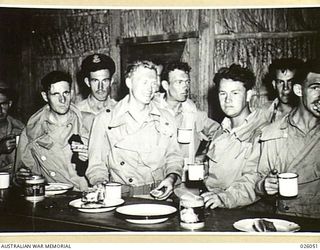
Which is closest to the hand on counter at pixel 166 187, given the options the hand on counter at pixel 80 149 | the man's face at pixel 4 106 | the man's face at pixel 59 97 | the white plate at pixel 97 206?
the white plate at pixel 97 206

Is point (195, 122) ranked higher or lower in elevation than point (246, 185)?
higher

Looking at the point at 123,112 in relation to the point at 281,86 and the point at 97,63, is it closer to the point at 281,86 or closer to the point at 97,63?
the point at 97,63

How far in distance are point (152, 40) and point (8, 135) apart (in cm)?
42

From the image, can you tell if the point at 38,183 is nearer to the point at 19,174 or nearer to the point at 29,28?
the point at 19,174

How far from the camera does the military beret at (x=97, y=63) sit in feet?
3.72

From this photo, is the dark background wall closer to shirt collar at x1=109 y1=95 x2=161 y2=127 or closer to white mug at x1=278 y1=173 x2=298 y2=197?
shirt collar at x1=109 y1=95 x2=161 y2=127

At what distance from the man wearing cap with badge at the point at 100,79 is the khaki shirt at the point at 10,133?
15cm

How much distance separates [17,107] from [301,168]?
27.1 inches

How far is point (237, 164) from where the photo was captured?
108 cm

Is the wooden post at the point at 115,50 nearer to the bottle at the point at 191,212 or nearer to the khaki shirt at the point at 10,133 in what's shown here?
the khaki shirt at the point at 10,133

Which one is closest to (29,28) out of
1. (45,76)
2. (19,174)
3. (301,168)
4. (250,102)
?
(45,76)

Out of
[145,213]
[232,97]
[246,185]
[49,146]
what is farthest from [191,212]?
[49,146]

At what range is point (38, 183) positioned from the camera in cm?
107

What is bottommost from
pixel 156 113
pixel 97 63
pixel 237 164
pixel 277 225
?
pixel 277 225
